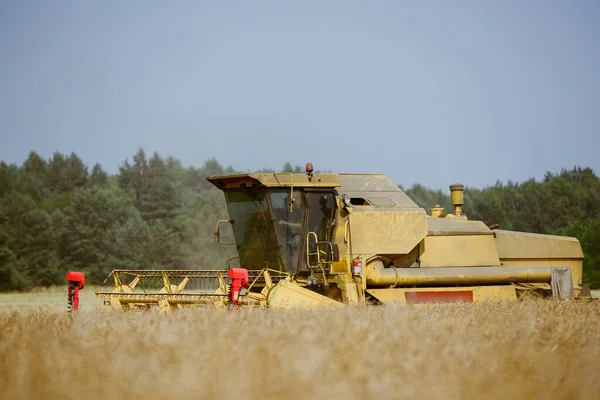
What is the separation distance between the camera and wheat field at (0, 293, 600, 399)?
357cm

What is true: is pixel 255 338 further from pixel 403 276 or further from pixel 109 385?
pixel 403 276

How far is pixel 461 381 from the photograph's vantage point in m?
3.87

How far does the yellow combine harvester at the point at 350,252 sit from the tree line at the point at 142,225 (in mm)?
23669

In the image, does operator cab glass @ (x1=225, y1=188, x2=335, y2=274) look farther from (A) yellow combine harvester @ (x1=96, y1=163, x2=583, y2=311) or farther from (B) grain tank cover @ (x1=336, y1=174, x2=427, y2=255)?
(B) grain tank cover @ (x1=336, y1=174, x2=427, y2=255)

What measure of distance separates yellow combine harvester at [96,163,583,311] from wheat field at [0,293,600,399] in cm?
379

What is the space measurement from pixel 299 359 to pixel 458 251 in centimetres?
720

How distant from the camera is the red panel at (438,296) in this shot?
32.9 ft

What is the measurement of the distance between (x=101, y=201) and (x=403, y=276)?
116 ft

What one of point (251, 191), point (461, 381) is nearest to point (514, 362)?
point (461, 381)

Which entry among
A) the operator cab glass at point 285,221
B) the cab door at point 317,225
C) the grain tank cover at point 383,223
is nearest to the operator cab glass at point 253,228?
the operator cab glass at point 285,221

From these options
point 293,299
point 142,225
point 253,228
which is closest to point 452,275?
Result: point 293,299

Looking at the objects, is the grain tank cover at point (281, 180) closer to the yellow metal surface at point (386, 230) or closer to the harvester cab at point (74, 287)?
the yellow metal surface at point (386, 230)

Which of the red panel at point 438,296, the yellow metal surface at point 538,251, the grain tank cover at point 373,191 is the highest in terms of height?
the grain tank cover at point 373,191

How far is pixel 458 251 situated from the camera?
10.9 meters
